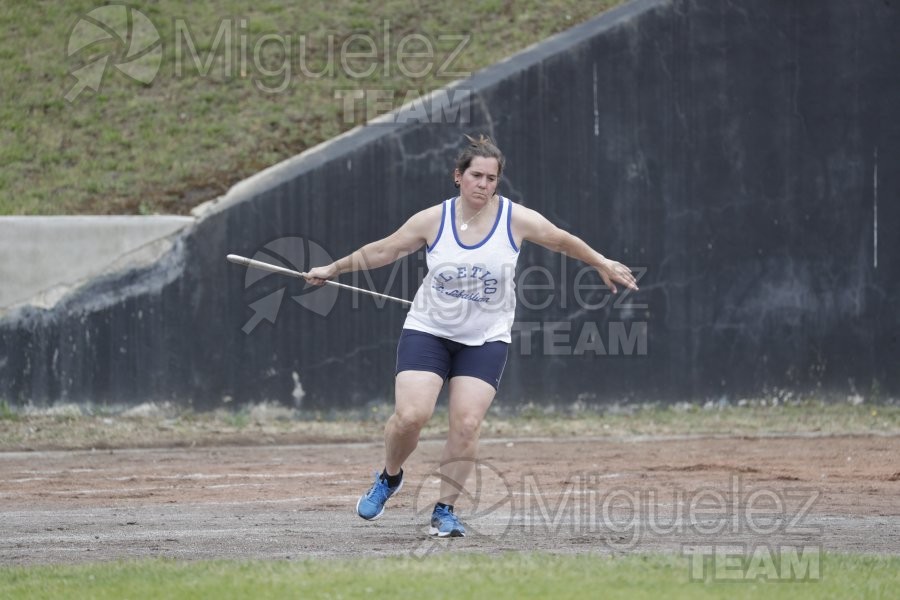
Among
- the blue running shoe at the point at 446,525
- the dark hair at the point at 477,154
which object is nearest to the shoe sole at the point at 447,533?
the blue running shoe at the point at 446,525

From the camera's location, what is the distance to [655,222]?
15367 millimetres

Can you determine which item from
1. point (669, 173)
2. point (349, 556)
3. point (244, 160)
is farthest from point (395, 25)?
point (349, 556)

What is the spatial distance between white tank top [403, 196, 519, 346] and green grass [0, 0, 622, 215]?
323 inches

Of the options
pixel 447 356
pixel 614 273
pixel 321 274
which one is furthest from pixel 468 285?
pixel 321 274

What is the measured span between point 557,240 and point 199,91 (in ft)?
34.1

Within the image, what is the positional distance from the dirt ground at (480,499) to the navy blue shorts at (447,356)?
0.94 metres

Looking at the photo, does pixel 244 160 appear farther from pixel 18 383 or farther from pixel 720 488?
pixel 720 488

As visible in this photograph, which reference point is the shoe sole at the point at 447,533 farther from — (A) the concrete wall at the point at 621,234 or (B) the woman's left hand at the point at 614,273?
(A) the concrete wall at the point at 621,234

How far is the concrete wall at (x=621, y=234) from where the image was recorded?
1406cm

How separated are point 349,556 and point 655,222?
9.55 m

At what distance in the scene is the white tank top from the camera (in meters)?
6.96

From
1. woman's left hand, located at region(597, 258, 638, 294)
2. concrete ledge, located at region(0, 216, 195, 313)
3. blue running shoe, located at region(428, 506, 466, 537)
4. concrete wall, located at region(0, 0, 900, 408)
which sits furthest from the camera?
concrete wall, located at region(0, 0, 900, 408)

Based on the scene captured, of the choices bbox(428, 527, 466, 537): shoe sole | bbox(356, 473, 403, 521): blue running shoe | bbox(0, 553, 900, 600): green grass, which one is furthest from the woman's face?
bbox(0, 553, 900, 600): green grass

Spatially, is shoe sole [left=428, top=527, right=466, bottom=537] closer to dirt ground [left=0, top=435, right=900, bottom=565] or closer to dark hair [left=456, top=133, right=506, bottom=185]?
dirt ground [left=0, top=435, right=900, bottom=565]
